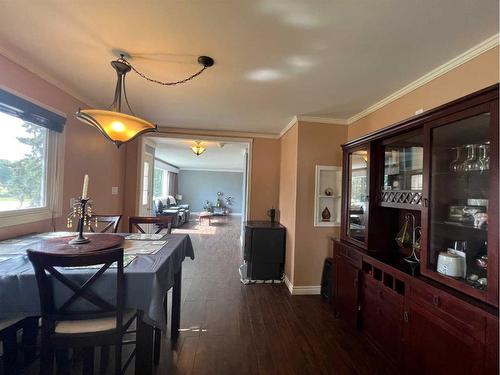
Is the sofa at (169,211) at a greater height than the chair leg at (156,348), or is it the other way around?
the sofa at (169,211)

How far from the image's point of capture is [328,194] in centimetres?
323

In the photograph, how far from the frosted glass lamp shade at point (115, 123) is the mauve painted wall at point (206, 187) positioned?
10016mm

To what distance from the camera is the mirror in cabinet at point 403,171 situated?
1879 millimetres

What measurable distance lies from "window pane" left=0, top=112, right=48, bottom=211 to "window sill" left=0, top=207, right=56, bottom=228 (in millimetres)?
51

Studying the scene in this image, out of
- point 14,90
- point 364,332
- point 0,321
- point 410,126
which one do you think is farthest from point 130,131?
point 364,332

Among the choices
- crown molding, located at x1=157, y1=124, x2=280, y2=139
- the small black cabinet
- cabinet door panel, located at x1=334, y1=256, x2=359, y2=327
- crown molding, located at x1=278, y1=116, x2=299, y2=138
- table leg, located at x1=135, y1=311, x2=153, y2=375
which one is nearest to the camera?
table leg, located at x1=135, y1=311, x2=153, y2=375

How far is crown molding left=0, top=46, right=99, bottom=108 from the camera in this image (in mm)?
1923

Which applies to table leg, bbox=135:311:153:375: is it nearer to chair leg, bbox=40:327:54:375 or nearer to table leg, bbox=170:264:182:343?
chair leg, bbox=40:327:54:375

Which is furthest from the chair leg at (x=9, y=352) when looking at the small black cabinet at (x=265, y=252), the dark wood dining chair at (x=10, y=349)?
the small black cabinet at (x=265, y=252)

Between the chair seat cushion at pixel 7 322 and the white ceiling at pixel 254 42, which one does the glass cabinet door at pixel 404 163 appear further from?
the chair seat cushion at pixel 7 322

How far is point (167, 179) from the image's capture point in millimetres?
10148

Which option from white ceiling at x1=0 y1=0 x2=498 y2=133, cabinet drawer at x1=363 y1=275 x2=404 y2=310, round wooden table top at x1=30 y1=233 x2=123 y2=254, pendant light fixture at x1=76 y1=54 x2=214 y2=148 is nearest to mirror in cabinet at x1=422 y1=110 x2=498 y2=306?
cabinet drawer at x1=363 y1=275 x2=404 y2=310

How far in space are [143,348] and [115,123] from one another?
4.92 feet

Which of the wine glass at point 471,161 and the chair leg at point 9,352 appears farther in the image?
the chair leg at point 9,352
